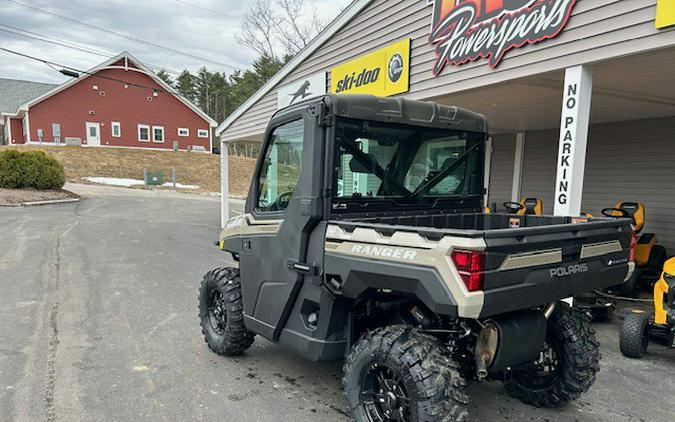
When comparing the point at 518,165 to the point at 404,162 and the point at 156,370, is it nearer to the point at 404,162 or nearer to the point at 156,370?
the point at 404,162

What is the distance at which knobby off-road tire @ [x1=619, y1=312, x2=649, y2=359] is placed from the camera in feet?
14.4

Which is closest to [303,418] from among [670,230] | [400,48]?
[400,48]

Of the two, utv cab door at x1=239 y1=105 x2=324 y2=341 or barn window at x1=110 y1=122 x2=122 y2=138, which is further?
barn window at x1=110 y1=122 x2=122 y2=138

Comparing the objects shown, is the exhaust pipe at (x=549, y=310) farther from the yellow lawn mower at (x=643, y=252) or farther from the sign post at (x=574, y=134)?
the yellow lawn mower at (x=643, y=252)

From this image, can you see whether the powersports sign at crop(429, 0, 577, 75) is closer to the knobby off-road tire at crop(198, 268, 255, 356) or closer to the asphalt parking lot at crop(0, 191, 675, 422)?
the asphalt parking lot at crop(0, 191, 675, 422)

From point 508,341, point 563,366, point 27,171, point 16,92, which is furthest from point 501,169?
point 16,92

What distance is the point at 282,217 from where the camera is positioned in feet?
11.1

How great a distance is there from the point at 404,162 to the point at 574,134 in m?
2.34

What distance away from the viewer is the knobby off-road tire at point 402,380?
2.42m

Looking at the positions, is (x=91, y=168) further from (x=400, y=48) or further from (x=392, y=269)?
(x=392, y=269)

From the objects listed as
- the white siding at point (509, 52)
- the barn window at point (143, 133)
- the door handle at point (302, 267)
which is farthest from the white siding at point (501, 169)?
the barn window at point (143, 133)

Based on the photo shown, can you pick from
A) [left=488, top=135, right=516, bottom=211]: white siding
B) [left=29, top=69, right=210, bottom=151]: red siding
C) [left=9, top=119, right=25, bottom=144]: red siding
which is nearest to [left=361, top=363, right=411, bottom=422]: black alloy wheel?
[left=488, top=135, right=516, bottom=211]: white siding

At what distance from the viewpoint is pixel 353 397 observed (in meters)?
2.80

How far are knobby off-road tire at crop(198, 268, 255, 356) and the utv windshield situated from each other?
1.61m
